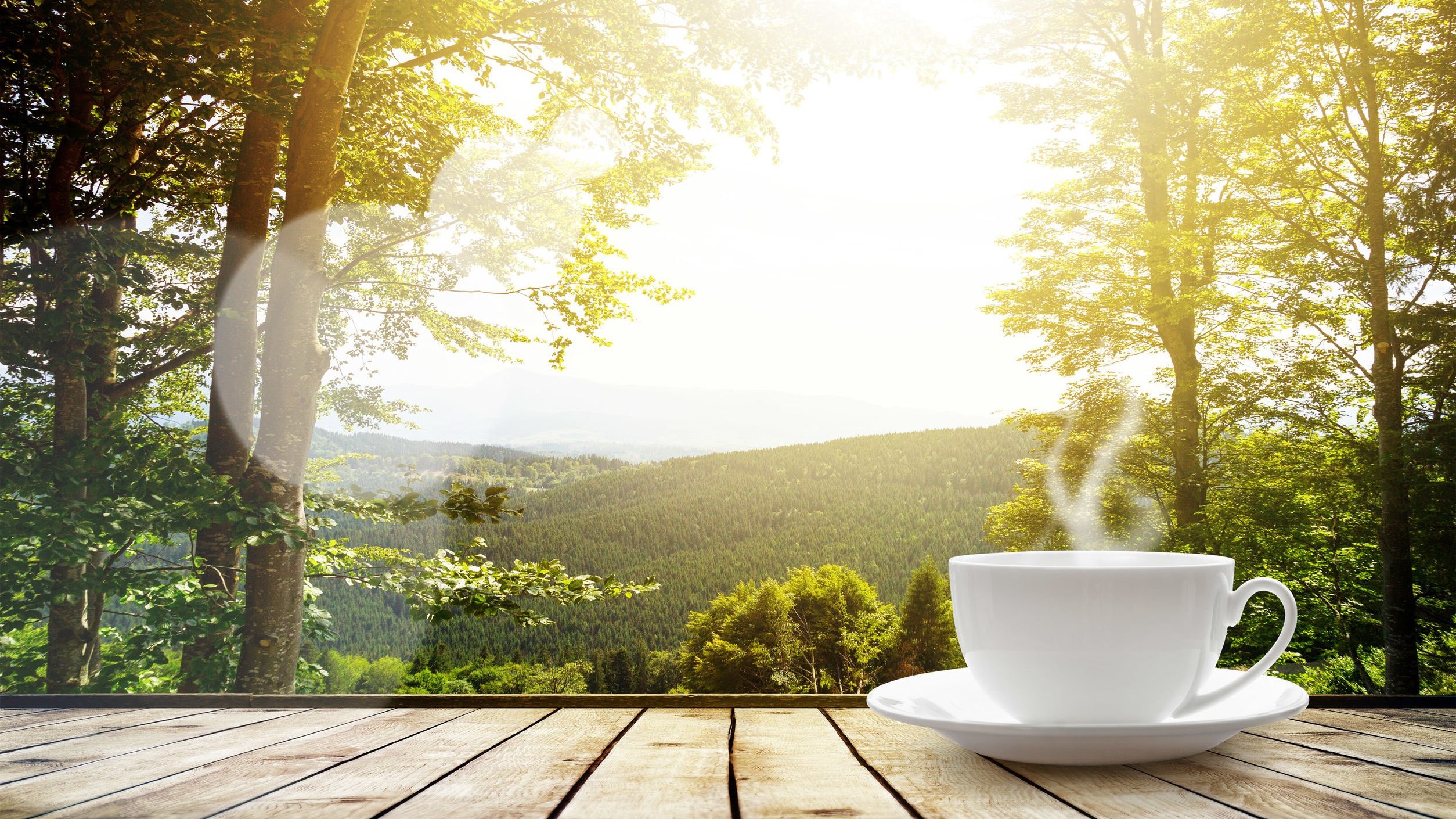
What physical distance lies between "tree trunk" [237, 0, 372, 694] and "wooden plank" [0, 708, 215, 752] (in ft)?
6.90

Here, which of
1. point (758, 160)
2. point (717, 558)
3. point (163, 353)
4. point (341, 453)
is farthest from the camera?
point (717, 558)

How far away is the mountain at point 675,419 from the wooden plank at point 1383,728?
9.89 metres

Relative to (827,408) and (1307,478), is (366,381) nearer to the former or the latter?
(1307,478)

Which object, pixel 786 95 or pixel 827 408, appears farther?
pixel 827 408

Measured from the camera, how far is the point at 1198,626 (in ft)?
1.75

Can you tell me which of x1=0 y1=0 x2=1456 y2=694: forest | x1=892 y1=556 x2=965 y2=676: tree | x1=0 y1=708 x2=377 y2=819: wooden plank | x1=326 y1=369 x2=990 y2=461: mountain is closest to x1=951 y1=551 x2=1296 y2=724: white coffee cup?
x1=0 y1=708 x2=377 y2=819: wooden plank

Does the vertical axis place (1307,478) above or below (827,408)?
below

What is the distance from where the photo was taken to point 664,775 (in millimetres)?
533

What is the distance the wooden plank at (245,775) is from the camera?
46 centimetres

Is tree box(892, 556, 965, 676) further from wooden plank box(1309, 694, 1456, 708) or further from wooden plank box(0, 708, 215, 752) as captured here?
wooden plank box(0, 708, 215, 752)

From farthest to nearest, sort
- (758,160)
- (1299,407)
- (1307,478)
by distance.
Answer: (1299,407), (1307,478), (758,160)

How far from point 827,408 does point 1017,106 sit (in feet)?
42.2

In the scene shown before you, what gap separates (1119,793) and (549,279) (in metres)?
4.36

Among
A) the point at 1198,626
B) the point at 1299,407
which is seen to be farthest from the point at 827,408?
the point at 1198,626
